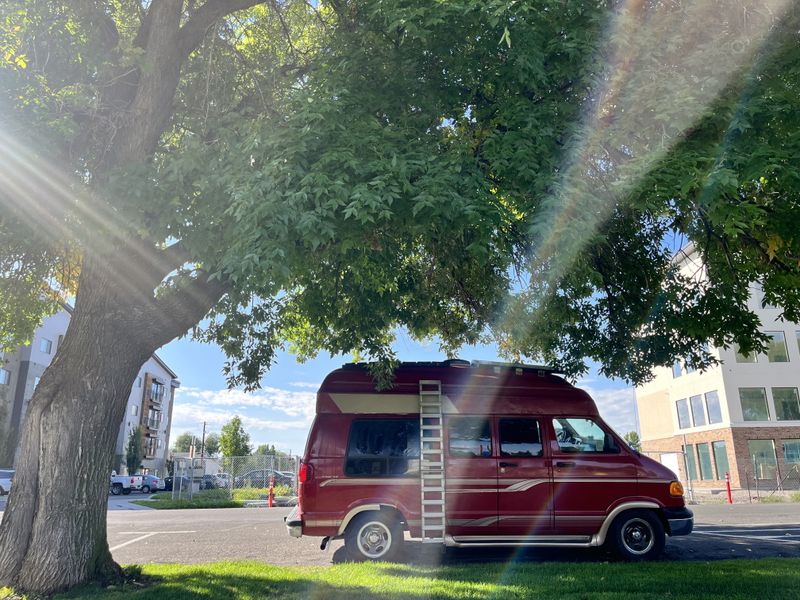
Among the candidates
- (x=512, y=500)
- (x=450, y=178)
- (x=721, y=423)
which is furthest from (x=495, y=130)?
(x=721, y=423)

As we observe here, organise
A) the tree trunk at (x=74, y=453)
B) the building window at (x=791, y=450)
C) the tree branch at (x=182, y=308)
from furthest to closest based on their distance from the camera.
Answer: the building window at (x=791, y=450), the tree branch at (x=182, y=308), the tree trunk at (x=74, y=453)

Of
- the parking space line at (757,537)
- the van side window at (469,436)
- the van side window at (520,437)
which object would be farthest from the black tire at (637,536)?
the parking space line at (757,537)

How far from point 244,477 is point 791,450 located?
28.1 meters

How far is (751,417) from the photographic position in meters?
31.6

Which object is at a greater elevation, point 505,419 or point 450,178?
point 450,178

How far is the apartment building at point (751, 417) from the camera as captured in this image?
99.8 feet

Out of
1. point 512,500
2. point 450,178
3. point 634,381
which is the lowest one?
point 512,500

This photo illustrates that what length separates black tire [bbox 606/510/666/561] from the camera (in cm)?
825

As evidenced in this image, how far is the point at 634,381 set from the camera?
10828mm

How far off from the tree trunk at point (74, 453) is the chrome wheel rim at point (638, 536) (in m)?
6.78

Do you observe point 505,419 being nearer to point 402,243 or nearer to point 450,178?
point 402,243

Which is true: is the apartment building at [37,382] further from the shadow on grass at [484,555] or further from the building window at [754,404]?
the building window at [754,404]

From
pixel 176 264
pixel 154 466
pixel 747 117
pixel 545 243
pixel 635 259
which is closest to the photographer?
pixel 747 117

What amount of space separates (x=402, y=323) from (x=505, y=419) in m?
3.21
